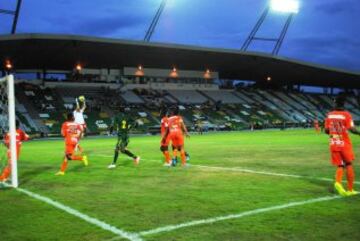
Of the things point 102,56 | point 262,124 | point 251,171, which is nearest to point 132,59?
point 102,56

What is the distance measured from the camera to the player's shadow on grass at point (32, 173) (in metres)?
13.4

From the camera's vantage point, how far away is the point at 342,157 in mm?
9828

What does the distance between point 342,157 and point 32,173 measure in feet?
32.8

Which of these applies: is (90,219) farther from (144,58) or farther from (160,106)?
(160,106)

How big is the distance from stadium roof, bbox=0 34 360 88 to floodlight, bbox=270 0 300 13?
6.33m

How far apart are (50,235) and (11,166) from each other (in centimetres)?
574

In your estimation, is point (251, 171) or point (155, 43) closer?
point (251, 171)

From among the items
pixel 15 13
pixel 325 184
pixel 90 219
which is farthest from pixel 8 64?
pixel 90 219

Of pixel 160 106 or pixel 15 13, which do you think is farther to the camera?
pixel 160 106

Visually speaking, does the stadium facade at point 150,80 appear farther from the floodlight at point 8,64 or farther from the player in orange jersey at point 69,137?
the player in orange jersey at point 69,137

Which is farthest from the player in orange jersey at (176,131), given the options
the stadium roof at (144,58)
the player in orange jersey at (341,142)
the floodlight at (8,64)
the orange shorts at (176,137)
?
the floodlight at (8,64)

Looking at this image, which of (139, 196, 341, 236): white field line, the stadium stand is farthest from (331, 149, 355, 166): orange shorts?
the stadium stand

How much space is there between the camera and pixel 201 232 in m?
6.86

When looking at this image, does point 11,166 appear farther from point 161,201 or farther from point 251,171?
point 251,171
